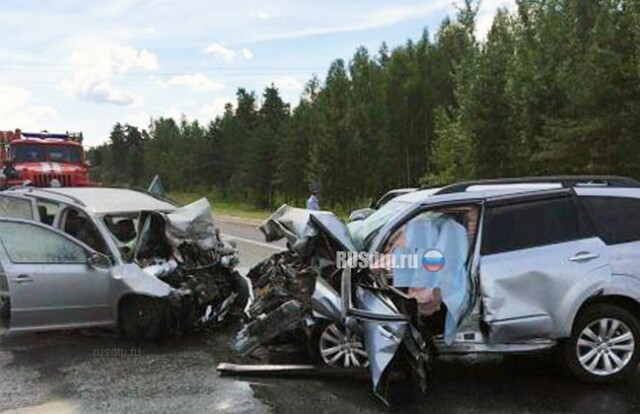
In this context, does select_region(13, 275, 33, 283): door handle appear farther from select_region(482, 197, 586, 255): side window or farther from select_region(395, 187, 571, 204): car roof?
select_region(482, 197, 586, 255): side window

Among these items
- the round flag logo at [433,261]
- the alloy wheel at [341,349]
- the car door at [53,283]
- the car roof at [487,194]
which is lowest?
the alloy wheel at [341,349]

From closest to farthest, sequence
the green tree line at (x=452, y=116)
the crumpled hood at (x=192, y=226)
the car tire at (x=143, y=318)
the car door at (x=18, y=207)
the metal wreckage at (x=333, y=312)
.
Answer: the metal wreckage at (x=333, y=312) < the car tire at (x=143, y=318) < the crumpled hood at (x=192, y=226) < the car door at (x=18, y=207) < the green tree line at (x=452, y=116)

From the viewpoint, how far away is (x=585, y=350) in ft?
20.1

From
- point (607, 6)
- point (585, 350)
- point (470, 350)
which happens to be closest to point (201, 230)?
point (470, 350)

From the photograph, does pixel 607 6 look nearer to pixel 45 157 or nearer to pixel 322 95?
pixel 45 157

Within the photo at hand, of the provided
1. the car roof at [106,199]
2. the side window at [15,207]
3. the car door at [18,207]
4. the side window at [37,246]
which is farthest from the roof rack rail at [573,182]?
the side window at [15,207]

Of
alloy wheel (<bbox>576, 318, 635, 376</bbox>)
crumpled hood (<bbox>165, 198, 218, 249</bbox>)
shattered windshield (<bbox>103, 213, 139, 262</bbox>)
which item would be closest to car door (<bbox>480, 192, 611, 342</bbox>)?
alloy wheel (<bbox>576, 318, 635, 376</bbox>)

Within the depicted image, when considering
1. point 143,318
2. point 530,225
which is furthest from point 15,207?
point 530,225

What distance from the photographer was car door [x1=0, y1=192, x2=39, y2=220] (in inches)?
358

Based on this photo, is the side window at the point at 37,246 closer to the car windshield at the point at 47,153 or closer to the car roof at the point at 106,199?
the car roof at the point at 106,199

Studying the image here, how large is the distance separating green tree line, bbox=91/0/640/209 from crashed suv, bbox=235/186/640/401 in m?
17.6

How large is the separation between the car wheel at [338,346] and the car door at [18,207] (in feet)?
14.8

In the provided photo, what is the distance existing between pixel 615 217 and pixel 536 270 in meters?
0.95

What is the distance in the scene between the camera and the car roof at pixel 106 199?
8625 millimetres
